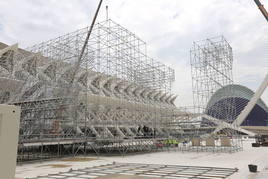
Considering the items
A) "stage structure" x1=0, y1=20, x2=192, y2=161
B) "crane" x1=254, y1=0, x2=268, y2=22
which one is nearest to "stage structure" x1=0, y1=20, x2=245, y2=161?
"stage structure" x1=0, y1=20, x2=192, y2=161

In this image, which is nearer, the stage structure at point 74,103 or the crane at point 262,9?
the crane at point 262,9

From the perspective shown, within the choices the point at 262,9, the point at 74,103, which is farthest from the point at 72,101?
the point at 262,9

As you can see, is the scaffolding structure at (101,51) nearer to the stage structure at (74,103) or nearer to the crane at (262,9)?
the stage structure at (74,103)

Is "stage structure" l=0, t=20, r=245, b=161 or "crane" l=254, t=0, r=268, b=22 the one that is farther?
"stage structure" l=0, t=20, r=245, b=161

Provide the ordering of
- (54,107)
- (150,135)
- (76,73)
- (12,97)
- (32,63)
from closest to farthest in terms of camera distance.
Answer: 1. (54,107)
2. (12,97)
3. (76,73)
4. (150,135)
5. (32,63)

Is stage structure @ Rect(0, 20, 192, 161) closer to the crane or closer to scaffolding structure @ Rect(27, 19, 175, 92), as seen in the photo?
scaffolding structure @ Rect(27, 19, 175, 92)

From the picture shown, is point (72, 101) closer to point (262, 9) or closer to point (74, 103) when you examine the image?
point (74, 103)

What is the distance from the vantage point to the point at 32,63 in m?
24.7

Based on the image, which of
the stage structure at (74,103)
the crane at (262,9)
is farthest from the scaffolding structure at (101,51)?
the crane at (262,9)

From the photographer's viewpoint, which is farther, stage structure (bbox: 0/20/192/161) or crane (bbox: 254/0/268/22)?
stage structure (bbox: 0/20/192/161)

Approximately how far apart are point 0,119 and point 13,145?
0.19 metres

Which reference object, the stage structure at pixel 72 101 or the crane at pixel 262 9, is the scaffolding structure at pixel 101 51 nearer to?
the stage structure at pixel 72 101

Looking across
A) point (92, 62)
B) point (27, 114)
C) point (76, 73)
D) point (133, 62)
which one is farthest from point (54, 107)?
point (133, 62)

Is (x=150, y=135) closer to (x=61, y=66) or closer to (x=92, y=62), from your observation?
(x=92, y=62)
